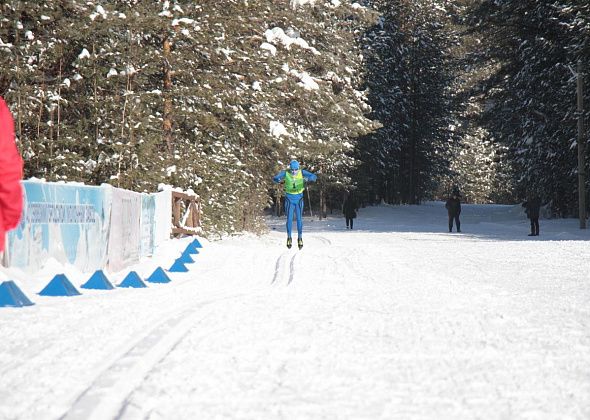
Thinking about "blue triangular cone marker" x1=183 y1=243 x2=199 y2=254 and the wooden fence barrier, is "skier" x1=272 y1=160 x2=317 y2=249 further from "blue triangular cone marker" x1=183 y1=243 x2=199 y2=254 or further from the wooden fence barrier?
the wooden fence barrier

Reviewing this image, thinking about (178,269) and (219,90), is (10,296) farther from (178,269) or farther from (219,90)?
(219,90)

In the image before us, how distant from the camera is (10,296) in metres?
7.55

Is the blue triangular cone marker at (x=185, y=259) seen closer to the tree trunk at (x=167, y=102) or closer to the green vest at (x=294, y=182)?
the green vest at (x=294, y=182)

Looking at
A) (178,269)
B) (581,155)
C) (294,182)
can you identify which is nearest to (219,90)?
(294,182)

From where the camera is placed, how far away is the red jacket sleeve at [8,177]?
3459 millimetres

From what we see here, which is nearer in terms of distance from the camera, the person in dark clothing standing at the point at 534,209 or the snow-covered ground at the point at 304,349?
the snow-covered ground at the point at 304,349

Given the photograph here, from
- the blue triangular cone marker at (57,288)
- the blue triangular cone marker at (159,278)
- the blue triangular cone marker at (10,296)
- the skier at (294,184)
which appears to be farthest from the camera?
the skier at (294,184)

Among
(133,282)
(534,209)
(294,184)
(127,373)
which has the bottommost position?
(127,373)

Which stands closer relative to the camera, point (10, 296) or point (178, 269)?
point (10, 296)

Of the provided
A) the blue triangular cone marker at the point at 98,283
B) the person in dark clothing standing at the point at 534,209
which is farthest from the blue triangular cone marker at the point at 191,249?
the person in dark clothing standing at the point at 534,209

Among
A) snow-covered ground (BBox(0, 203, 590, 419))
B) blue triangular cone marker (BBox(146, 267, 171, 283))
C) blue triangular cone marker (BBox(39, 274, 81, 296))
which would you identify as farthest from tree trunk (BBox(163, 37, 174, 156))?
blue triangular cone marker (BBox(39, 274, 81, 296))

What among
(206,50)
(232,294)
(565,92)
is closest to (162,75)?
(206,50)

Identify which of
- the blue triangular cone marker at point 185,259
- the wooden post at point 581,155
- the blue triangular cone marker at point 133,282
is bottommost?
the blue triangular cone marker at point 133,282

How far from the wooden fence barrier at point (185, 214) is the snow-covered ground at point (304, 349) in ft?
25.3
